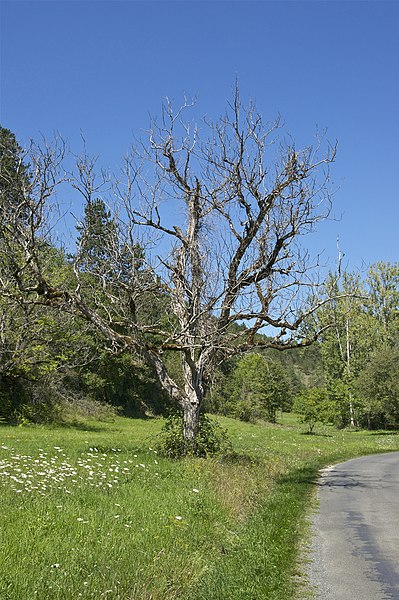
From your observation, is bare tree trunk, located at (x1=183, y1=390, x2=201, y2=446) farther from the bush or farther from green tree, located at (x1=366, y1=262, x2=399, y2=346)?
green tree, located at (x1=366, y1=262, x2=399, y2=346)

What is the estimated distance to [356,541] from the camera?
8914 mm

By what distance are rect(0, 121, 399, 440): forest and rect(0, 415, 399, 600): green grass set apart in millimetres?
4314

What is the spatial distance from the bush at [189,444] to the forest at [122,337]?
664 millimetres

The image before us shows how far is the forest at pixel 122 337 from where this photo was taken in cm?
1514

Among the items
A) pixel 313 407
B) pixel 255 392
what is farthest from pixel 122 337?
pixel 255 392

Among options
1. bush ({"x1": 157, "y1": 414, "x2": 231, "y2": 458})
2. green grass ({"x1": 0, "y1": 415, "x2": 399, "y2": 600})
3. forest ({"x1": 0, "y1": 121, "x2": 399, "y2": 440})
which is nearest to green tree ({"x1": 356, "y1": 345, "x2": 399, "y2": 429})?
forest ({"x1": 0, "y1": 121, "x2": 399, "y2": 440})

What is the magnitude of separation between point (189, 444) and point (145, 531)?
27.2 ft

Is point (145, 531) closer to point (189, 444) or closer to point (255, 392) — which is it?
point (189, 444)

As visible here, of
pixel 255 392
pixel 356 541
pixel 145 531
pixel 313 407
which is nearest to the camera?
pixel 145 531

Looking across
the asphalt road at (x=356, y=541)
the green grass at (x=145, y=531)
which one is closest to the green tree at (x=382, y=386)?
the asphalt road at (x=356, y=541)

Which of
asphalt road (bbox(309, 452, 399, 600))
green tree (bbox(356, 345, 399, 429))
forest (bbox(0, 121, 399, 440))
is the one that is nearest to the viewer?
asphalt road (bbox(309, 452, 399, 600))

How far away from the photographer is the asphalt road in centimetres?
652

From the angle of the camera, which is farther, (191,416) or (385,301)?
(385,301)

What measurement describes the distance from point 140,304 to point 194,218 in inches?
131
